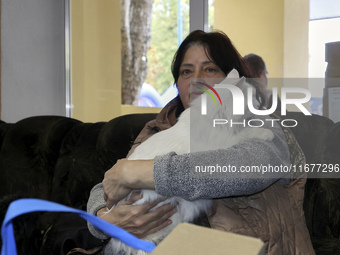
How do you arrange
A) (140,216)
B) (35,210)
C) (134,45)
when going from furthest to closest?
(134,45) → (140,216) → (35,210)

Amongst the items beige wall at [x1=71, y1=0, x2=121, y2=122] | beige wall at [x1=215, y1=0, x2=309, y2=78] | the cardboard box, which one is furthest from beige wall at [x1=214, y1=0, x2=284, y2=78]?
the cardboard box

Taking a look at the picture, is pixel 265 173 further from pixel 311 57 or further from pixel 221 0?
pixel 221 0

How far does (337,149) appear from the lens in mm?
1518

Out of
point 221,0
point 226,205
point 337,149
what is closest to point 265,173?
point 226,205

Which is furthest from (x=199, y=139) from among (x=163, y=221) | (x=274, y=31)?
(x=274, y=31)

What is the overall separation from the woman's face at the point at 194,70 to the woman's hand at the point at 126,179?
44cm

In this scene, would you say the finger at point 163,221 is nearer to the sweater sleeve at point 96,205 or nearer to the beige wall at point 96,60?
the sweater sleeve at point 96,205

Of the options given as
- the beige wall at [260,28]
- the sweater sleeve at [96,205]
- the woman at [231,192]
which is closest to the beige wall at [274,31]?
the beige wall at [260,28]

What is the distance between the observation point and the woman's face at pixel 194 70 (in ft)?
5.07

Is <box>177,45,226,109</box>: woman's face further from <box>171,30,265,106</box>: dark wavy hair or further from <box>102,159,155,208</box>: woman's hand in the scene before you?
<box>102,159,155,208</box>: woman's hand

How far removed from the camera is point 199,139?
121 centimetres

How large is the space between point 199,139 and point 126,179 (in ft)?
0.80

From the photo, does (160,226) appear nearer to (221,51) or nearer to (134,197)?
(134,197)

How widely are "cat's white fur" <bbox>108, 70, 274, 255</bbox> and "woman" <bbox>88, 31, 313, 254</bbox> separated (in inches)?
1.1
